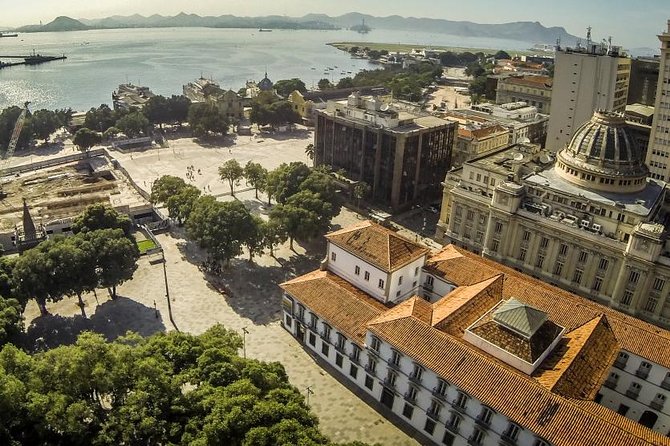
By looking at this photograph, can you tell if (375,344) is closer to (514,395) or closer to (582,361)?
(514,395)

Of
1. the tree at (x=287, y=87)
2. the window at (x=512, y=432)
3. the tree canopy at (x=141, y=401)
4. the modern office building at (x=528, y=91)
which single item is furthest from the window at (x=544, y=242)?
the tree at (x=287, y=87)

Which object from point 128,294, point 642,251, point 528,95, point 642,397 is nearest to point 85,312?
point 128,294

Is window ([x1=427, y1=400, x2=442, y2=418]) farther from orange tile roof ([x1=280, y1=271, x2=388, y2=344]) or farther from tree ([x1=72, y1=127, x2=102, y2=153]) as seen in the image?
tree ([x1=72, y1=127, x2=102, y2=153])

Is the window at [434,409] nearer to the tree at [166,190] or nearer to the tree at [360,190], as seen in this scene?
the tree at [360,190]

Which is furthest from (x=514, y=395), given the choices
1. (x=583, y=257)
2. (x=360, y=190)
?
(x=360, y=190)

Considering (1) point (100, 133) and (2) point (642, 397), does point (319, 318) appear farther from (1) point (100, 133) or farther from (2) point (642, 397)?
(1) point (100, 133)

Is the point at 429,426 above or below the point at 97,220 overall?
below

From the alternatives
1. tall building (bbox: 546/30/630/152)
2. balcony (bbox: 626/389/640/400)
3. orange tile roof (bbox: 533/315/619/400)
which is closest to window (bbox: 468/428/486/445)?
orange tile roof (bbox: 533/315/619/400)
